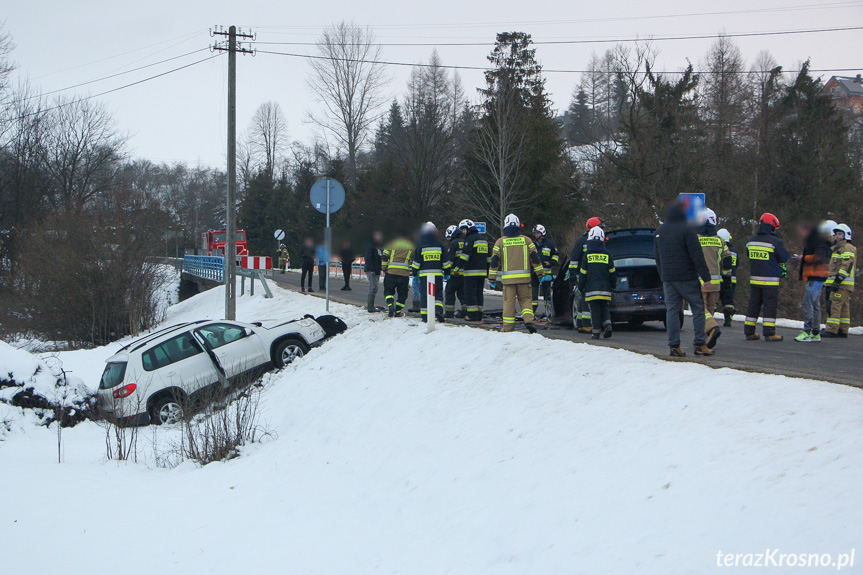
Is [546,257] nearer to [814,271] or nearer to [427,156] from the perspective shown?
[814,271]

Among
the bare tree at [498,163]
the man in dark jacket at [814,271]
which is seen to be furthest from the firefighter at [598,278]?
the bare tree at [498,163]

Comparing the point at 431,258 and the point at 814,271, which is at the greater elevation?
the point at 431,258

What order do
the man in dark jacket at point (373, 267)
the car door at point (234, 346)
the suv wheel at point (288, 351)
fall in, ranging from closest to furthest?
1. the car door at point (234, 346)
2. the suv wheel at point (288, 351)
3. the man in dark jacket at point (373, 267)

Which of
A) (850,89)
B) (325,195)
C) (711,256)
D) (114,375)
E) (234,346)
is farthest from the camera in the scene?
(850,89)

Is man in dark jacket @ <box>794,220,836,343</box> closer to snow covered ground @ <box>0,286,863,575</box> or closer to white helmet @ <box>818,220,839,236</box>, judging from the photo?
white helmet @ <box>818,220,839,236</box>

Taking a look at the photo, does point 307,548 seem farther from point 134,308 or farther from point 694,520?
point 134,308

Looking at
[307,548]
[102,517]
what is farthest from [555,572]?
[102,517]

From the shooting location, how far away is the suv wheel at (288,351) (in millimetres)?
14039

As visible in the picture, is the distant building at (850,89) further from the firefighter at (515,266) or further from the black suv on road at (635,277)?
the firefighter at (515,266)

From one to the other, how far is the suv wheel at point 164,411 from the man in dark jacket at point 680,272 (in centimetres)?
845

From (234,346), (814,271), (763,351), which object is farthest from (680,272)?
(234,346)

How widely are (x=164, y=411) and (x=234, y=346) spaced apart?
1.64m

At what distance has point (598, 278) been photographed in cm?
1088

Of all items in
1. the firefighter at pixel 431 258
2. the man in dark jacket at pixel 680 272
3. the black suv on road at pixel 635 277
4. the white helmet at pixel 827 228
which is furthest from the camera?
the firefighter at pixel 431 258
